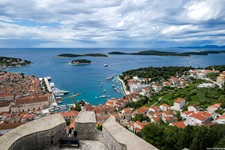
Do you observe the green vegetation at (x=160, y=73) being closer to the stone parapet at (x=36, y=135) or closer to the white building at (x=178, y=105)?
the white building at (x=178, y=105)

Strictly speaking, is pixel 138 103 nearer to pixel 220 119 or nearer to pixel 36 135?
pixel 220 119

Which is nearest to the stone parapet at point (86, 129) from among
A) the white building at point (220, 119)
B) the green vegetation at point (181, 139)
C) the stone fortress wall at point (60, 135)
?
the stone fortress wall at point (60, 135)

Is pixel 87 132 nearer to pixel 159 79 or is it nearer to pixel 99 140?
pixel 99 140

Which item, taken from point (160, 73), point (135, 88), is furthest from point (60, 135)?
point (160, 73)

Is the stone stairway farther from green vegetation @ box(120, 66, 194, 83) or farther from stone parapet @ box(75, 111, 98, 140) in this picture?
green vegetation @ box(120, 66, 194, 83)

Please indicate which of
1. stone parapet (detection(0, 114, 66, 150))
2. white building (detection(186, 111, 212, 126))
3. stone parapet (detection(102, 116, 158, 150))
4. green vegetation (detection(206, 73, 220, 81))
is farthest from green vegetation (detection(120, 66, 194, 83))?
stone parapet (detection(0, 114, 66, 150))

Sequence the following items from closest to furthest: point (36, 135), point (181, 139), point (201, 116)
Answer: point (36, 135) → point (181, 139) → point (201, 116)
